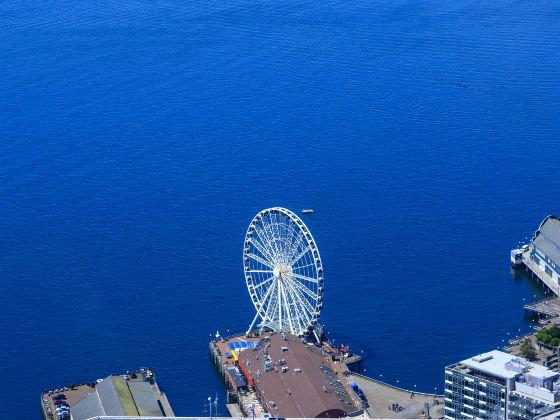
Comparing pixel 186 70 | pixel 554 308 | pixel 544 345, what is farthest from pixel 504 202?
pixel 186 70

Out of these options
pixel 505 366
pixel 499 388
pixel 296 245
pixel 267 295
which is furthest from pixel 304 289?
pixel 499 388

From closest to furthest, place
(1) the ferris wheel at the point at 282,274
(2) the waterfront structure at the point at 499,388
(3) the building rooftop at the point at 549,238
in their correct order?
1. (2) the waterfront structure at the point at 499,388
2. (1) the ferris wheel at the point at 282,274
3. (3) the building rooftop at the point at 549,238

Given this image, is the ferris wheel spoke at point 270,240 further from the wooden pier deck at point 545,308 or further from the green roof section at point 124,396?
the wooden pier deck at point 545,308

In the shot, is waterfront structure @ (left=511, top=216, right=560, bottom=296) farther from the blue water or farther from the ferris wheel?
the ferris wheel

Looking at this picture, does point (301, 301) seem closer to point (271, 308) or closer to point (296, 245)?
point (271, 308)

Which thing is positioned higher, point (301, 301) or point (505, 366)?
point (301, 301)

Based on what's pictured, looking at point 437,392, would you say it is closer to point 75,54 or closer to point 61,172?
point 61,172

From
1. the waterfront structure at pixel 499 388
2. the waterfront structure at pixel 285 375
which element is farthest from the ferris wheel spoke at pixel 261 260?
the waterfront structure at pixel 499 388
